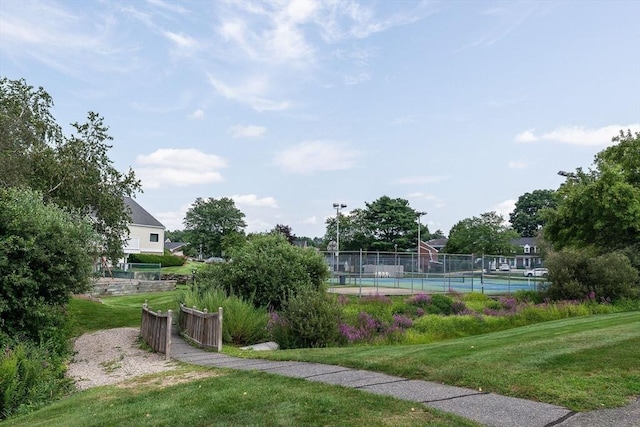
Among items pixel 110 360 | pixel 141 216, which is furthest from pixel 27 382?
pixel 141 216

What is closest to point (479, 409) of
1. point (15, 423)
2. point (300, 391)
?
point (300, 391)

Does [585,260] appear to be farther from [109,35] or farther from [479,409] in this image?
[109,35]

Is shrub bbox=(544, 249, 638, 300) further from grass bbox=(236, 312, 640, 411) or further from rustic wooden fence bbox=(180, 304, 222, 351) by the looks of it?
rustic wooden fence bbox=(180, 304, 222, 351)

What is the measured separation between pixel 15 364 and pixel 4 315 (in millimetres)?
3282

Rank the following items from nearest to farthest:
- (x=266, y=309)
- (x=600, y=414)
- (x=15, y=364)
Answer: (x=600, y=414) → (x=15, y=364) → (x=266, y=309)

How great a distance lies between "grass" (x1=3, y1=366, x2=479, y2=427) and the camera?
17.1 feet

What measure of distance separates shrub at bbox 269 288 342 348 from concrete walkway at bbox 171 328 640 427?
3.89 meters

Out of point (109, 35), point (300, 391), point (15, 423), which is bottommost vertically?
point (15, 423)

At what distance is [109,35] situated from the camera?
1648cm

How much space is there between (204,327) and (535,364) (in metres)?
7.45

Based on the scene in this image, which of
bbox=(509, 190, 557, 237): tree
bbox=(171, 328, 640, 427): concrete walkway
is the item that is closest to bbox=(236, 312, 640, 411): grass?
bbox=(171, 328, 640, 427): concrete walkway

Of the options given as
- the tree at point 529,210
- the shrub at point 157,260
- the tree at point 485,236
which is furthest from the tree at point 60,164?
the tree at point 529,210

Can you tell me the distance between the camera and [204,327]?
12.0m

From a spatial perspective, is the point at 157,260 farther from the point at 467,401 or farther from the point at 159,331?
the point at 467,401
